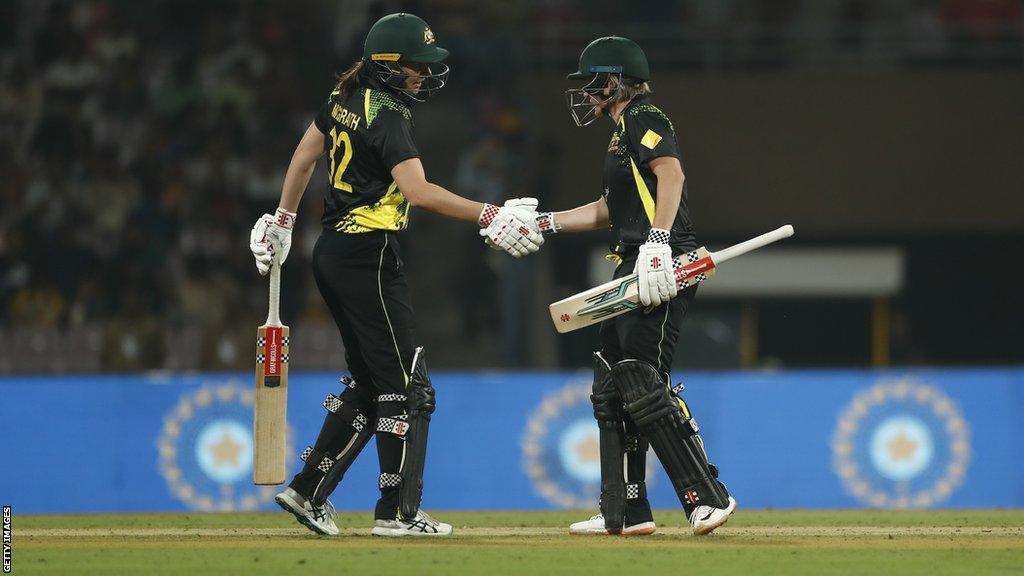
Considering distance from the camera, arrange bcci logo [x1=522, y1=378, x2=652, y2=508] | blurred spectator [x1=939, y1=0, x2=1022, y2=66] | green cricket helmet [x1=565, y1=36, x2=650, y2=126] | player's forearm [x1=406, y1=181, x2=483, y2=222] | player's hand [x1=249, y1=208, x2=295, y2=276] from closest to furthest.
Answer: player's forearm [x1=406, y1=181, x2=483, y2=222]
green cricket helmet [x1=565, y1=36, x2=650, y2=126]
player's hand [x1=249, y1=208, x2=295, y2=276]
bcci logo [x1=522, y1=378, x2=652, y2=508]
blurred spectator [x1=939, y1=0, x2=1022, y2=66]

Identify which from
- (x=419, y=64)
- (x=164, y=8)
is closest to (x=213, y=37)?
(x=164, y=8)

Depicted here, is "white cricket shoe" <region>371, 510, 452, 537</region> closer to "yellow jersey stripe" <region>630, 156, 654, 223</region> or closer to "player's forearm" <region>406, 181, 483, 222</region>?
"player's forearm" <region>406, 181, 483, 222</region>

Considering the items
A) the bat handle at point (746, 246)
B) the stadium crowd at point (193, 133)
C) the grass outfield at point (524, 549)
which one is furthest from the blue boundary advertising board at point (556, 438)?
the bat handle at point (746, 246)

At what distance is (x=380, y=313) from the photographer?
590 cm

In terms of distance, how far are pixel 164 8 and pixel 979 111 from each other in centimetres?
717

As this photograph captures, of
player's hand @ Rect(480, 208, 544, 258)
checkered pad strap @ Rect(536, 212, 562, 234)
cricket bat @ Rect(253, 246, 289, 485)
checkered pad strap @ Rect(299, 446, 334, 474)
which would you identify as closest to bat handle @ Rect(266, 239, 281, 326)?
cricket bat @ Rect(253, 246, 289, 485)

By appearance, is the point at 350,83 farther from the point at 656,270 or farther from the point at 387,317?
the point at 656,270

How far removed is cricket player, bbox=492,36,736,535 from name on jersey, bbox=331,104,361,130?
0.79 m

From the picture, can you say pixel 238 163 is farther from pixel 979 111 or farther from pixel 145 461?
pixel 979 111

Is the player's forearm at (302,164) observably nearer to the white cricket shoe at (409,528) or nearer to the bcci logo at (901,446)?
the white cricket shoe at (409,528)

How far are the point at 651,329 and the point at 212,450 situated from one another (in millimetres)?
4226

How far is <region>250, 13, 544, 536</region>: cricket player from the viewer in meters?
5.86

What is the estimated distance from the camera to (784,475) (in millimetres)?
9406

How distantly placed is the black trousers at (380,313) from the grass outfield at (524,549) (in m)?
0.34
